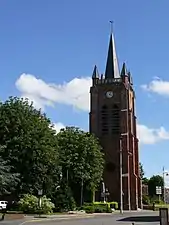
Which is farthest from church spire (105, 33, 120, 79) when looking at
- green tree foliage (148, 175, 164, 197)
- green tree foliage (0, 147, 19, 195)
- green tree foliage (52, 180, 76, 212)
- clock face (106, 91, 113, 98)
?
green tree foliage (148, 175, 164, 197)

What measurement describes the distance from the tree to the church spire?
25.5 m

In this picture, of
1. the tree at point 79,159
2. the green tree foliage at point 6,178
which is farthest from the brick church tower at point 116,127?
the green tree foliage at point 6,178

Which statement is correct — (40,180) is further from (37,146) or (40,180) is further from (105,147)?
(105,147)

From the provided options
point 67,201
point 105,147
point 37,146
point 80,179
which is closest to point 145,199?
point 105,147

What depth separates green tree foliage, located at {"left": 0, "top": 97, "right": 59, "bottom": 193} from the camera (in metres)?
52.2

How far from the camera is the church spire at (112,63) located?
97.9 metres

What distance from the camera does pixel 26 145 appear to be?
5225 cm

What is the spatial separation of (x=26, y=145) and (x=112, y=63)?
50.3m

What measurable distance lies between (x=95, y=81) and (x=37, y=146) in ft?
156

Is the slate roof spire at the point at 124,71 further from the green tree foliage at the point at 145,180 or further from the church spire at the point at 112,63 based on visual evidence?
the green tree foliage at the point at 145,180

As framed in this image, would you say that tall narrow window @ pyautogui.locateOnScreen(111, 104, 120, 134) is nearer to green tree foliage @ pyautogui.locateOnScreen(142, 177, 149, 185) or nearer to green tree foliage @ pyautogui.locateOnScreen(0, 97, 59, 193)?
green tree foliage @ pyautogui.locateOnScreen(0, 97, 59, 193)

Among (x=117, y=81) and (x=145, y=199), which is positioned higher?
(x=117, y=81)

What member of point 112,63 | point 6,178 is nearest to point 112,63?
point 112,63

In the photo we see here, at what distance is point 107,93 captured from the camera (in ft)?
316
